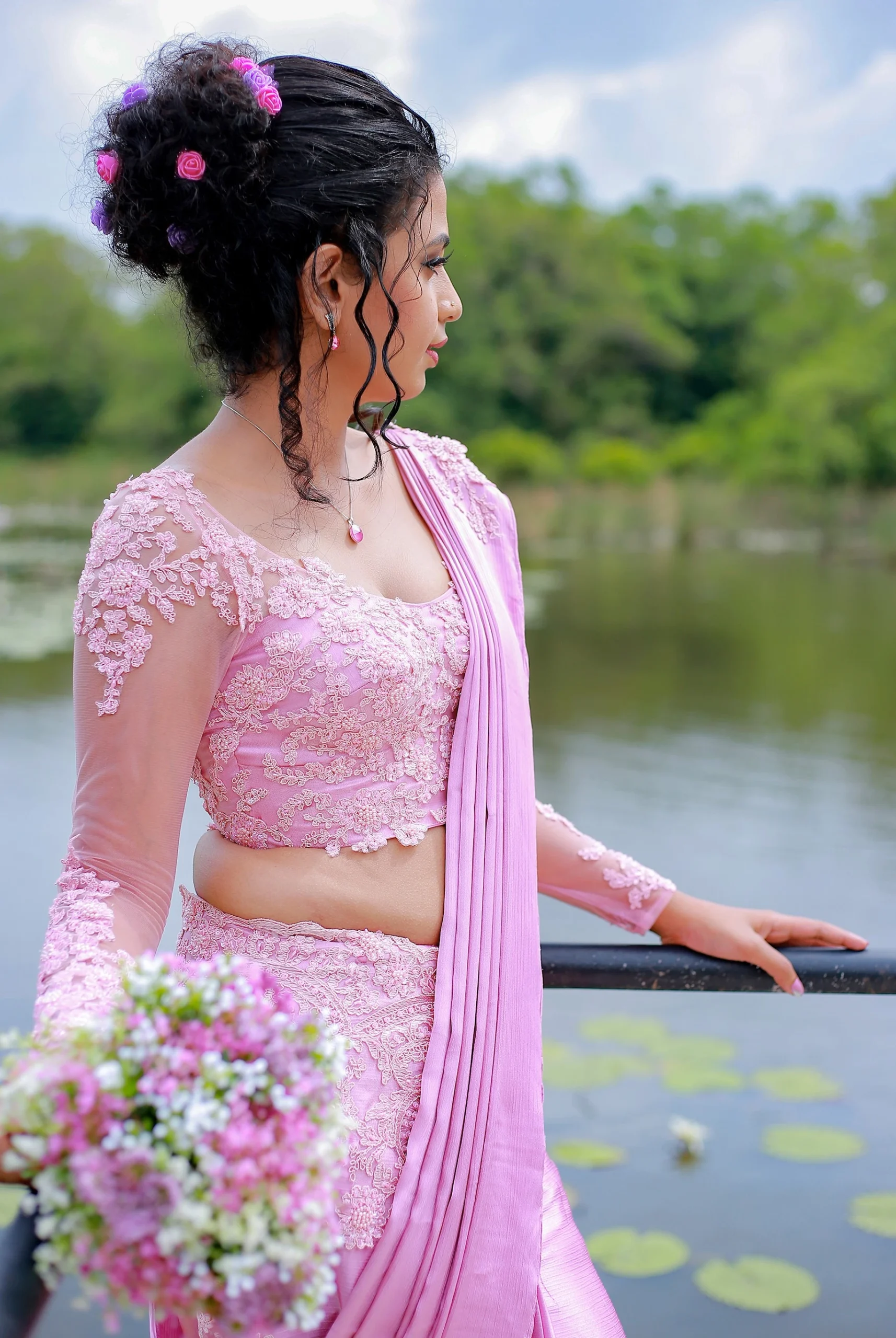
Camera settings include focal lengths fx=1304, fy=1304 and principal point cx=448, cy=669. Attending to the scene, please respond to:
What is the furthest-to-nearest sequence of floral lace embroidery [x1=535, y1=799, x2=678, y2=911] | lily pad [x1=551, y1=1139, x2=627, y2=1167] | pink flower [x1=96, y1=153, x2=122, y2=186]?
lily pad [x1=551, y1=1139, x2=627, y2=1167] < floral lace embroidery [x1=535, y1=799, x2=678, y2=911] < pink flower [x1=96, y1=153, x2=122, y2=186]

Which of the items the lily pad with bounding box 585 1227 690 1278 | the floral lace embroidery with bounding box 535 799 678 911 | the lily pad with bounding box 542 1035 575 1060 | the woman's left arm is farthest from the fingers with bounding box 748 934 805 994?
the lily pad with bounding box 542 1035 575 1060

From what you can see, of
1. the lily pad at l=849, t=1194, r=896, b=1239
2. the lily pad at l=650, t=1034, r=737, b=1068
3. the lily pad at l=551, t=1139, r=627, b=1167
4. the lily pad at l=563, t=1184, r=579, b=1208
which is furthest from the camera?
the lily pad at l=650, t=1034, r=737, b=1068

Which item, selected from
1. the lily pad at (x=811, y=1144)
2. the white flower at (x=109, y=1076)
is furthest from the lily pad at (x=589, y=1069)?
the white flower at (x=109, y=1076)

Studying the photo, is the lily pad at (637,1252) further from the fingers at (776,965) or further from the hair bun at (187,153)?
the hair bun at (187,153)

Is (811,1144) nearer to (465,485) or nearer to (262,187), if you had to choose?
(465,485)

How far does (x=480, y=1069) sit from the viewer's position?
1076mm

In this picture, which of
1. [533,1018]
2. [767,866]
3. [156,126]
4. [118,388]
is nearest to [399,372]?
[156,126]

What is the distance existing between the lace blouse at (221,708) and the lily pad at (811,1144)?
1.80m

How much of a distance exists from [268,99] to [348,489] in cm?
33

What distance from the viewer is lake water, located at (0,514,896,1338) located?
2287 millimetres

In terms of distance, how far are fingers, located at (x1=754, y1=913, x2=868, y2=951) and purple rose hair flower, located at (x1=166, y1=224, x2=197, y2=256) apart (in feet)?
2.60

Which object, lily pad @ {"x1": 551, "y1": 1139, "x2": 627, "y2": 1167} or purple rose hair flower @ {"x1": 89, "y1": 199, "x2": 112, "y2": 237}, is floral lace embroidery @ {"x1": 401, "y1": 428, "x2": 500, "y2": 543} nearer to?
purple rose hair flower @ {"x1": 89, "y1": 199, "x2": 112, "y2": 237}

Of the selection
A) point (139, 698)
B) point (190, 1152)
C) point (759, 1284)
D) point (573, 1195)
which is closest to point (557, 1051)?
point (573, 1195)

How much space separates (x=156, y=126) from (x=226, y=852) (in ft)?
1.96
